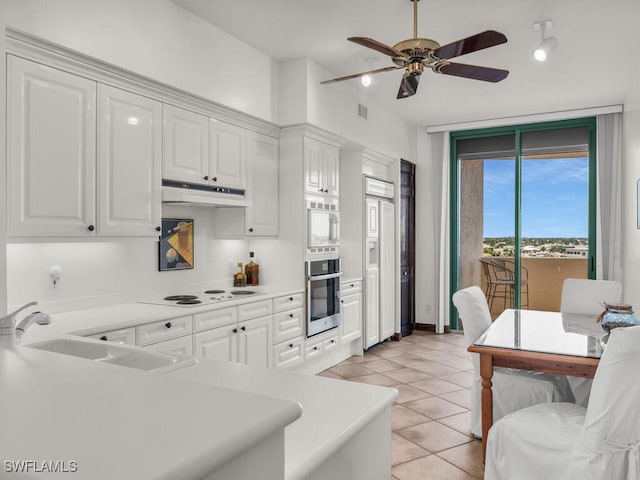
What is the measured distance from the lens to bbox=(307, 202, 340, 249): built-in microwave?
166 inches

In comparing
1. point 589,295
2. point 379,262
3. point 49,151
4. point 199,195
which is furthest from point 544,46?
point 49,151

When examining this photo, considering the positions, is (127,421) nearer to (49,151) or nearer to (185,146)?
(49,151)

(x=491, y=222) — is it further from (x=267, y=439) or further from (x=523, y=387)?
(x=267, y=439)

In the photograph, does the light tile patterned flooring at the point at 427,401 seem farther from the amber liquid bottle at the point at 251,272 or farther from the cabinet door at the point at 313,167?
the cabinet door at the point at 313,167

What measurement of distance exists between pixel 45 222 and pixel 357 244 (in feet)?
10.9

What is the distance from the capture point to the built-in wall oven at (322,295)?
4180 mm

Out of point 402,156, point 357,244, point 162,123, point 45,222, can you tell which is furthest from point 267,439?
point 402,156

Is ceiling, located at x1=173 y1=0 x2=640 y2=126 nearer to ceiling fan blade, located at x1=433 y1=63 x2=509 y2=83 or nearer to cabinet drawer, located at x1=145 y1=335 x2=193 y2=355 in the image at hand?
ceiling fan blade, located at x1=433 y1=63 x2=509 y2=83

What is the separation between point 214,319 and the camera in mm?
3107

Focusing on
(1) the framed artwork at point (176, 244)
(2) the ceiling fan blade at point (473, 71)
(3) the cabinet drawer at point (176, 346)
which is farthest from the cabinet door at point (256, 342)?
(2) the ceiling fan blade at point (473, 71)

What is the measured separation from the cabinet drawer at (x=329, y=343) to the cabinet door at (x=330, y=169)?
4.64 feet

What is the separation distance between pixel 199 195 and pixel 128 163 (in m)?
0.60

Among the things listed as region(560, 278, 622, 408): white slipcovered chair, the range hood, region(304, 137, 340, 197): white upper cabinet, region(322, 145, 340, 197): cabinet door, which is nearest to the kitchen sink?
the range hood

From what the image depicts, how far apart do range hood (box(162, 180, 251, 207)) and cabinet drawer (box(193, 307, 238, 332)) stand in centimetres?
77
